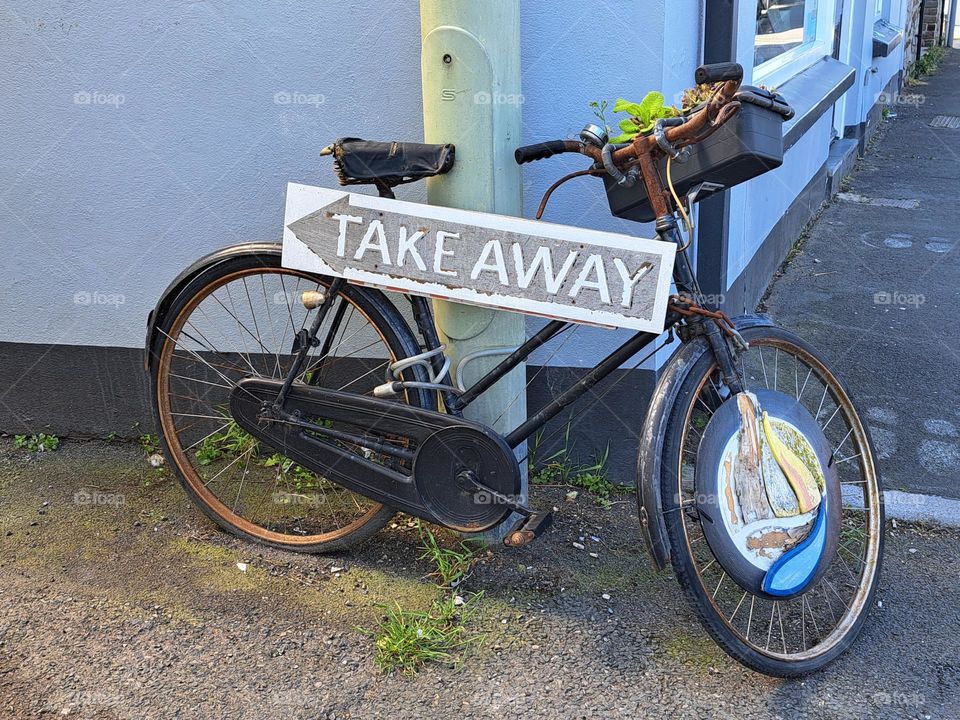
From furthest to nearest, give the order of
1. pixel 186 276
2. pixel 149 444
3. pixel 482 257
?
pixel 149 444 → pixel 186 276 → pixel 482 257

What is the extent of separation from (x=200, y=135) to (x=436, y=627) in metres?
1.97

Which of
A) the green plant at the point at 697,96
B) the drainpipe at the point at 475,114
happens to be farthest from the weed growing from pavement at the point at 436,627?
the green plant at the point at 697,96

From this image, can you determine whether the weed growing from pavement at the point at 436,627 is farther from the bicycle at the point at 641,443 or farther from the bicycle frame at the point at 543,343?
the bicycle frame at the point at 543,343

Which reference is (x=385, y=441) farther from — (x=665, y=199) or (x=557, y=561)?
(x=665, y=199)

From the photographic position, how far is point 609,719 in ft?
8.51

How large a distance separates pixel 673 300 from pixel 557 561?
3.47 feet

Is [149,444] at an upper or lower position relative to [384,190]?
lower

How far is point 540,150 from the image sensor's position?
275cm

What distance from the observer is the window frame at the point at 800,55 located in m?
5.33

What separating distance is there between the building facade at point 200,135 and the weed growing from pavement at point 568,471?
5cm

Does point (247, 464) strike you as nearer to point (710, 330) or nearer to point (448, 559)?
point (448, 559)

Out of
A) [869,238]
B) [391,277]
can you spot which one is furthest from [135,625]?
[869,238]

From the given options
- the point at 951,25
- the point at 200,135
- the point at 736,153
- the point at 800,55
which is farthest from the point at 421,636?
the point at 951,25

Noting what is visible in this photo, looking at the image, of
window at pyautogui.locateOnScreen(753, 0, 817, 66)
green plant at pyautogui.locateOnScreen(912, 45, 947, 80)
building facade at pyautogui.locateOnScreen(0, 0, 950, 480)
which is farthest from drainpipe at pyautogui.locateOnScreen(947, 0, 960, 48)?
building facade at pyautogui.locateOnScreen(0, 0, 950, 480)
